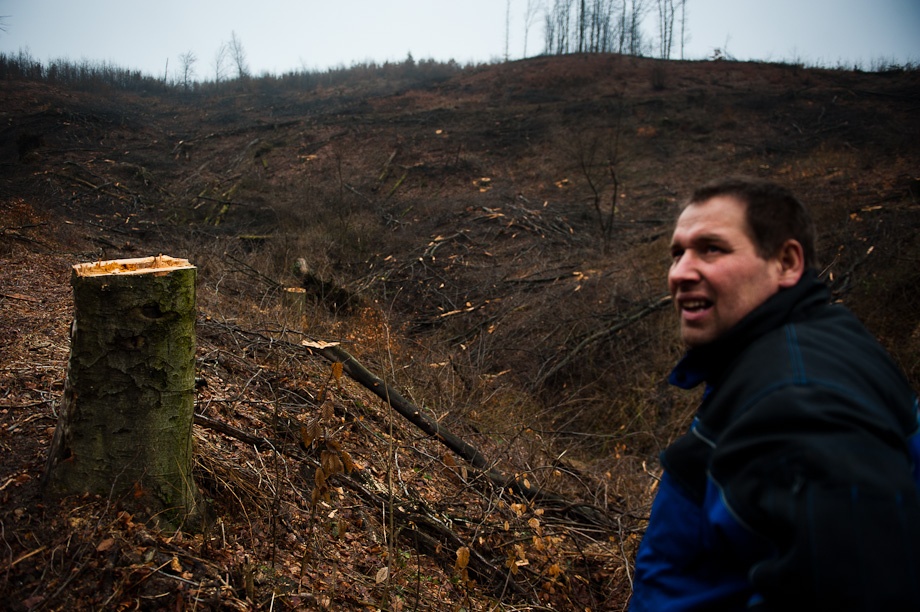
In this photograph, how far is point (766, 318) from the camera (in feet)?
3.29

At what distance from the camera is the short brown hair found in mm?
1104

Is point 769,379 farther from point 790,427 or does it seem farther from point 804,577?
point 804,577

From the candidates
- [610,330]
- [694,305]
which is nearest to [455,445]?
[694,305]

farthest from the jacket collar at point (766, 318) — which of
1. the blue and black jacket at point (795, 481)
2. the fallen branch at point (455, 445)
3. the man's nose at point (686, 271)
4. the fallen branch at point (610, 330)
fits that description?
the fallen branch at point (610, 330)

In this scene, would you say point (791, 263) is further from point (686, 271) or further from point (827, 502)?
point (827, 502)

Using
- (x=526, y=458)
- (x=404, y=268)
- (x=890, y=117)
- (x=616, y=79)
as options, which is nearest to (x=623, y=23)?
(x=616, y=79)

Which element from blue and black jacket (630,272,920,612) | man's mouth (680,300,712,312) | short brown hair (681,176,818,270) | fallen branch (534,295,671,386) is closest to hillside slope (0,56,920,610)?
fallen branch (534,295,671,386)

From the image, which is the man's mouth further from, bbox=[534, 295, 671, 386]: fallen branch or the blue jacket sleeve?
bbox=[534, 295, 671, 386]: fallen branch

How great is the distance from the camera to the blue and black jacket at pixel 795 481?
2.25 ft

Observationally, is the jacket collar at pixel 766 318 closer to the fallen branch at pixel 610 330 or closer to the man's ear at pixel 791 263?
the man's ear at pixel 791 263

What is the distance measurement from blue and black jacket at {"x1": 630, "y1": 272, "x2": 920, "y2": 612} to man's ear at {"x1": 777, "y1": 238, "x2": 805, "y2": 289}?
0.03 meters

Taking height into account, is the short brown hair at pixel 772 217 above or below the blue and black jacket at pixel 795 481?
above

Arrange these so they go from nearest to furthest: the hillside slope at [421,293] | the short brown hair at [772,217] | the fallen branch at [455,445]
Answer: the short brown hair at [772,217] < the hillside slope at [421,293] < the fallen branch at [455,445]

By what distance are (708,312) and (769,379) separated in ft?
0.93
